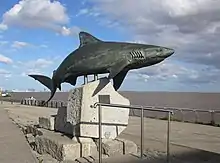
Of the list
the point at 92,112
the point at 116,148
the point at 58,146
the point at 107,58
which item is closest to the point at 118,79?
the point at 107,58

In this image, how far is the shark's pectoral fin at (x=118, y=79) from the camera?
374 inches

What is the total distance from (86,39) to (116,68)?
60.0 inches

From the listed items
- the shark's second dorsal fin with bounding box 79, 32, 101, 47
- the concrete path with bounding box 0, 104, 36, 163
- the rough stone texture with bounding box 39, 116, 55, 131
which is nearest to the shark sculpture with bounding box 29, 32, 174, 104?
the shark's second dorsal fin with bounding box 79, 32, 101, 47

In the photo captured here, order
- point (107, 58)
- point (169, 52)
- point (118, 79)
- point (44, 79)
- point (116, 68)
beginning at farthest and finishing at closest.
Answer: point (44, 79) → point (118, 79) → point (107, 58) → point (116, 68) → point (169, 52)

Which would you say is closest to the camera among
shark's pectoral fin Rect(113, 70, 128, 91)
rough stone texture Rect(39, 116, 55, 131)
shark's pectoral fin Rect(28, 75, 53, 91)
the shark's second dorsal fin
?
shark's pectoral fin Rect(113, 70, 128, 91)

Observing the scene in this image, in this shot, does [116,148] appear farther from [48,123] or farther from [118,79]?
[48,123]

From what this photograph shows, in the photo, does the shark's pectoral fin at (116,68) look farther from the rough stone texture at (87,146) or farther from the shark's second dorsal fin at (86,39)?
the rough stone texture at (87,146)

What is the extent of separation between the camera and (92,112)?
920 cm

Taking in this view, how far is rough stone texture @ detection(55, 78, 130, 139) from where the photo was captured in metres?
9.17

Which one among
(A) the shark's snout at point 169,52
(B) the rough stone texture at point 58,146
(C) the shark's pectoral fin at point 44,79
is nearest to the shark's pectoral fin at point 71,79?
(C) the shark's pectoral fin at point 44,79

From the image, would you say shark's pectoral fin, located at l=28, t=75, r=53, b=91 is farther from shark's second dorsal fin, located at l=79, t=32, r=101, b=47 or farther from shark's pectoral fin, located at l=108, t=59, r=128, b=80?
shark's pectoral fin, located at l=108, t=59, r=128, b=80

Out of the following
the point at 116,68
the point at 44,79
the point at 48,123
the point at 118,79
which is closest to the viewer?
the point at 116,68

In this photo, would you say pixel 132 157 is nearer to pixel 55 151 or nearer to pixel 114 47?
pixel 55 151

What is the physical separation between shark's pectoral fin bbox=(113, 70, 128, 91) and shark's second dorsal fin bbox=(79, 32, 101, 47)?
42.7 inches
